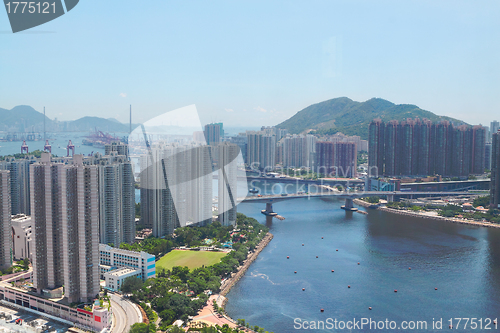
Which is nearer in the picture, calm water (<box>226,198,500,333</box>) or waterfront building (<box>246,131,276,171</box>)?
calm water (<box>226,198,500,333</box>)

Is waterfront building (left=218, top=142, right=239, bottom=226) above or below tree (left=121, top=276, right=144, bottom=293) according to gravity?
above

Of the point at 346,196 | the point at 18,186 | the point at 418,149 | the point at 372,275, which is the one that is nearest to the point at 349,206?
the point at 346,196

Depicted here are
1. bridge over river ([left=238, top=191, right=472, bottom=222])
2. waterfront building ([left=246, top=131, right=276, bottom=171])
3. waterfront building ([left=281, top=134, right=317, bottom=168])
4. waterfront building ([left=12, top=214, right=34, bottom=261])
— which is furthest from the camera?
waterfront building ([left=281, top=134, right=317, bottom=168])

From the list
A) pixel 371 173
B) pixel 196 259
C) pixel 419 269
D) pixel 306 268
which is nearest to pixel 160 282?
pixel 196 259

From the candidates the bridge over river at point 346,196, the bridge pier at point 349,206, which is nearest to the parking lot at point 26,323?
the bridge over river at point 346,196

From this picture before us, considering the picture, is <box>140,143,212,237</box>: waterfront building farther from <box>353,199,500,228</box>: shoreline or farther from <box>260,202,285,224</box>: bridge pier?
<box>353,199,500,228</box>: shoreline

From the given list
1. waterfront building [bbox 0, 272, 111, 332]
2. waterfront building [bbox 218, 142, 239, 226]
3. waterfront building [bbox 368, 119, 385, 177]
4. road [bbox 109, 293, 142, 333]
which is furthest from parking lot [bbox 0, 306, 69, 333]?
waterfront building [bbox 368, 119, 385, 177]

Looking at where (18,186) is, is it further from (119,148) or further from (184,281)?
(184,281)

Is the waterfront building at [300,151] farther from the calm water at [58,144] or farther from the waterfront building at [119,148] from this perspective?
the waterfront building at [119,148]
